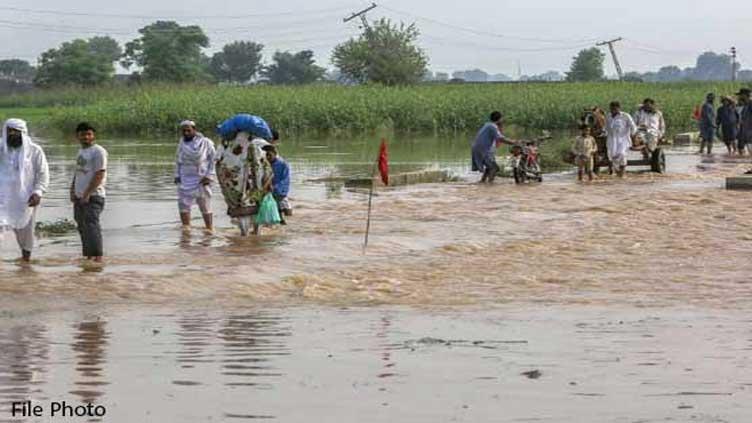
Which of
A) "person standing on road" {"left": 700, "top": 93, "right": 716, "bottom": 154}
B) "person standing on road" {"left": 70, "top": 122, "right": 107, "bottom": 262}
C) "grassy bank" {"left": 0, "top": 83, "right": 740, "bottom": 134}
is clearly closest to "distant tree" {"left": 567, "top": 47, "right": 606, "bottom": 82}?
"grassy bank" {"left": 0, "top": 83, "right": 740, "bottom": 134}

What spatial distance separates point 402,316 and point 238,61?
146537 millimetres

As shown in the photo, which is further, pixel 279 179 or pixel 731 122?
pixel 731 122

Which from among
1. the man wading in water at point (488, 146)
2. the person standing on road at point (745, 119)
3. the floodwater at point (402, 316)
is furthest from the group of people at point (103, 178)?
the person standing on road at point (745, 119)

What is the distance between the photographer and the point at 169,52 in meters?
110

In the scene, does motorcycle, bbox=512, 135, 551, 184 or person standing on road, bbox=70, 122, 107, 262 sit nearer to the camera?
person standing on road, bbox=70, 122, 107, 262

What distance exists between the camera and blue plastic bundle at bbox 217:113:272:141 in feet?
51.4

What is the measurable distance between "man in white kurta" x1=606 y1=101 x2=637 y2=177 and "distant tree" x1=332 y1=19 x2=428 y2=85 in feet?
234

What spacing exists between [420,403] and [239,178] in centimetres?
898

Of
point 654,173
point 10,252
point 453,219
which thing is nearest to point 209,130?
point 654,173

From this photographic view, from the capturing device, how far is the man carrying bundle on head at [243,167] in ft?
51.8

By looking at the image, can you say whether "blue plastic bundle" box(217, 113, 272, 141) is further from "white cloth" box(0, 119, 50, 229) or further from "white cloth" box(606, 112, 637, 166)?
"white cloth" box(606, 112, 637, 166)

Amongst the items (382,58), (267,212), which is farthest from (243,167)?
(382,58)

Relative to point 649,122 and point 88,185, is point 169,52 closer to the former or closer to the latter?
point 649,122

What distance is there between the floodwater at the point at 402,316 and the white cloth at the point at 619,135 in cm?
363
